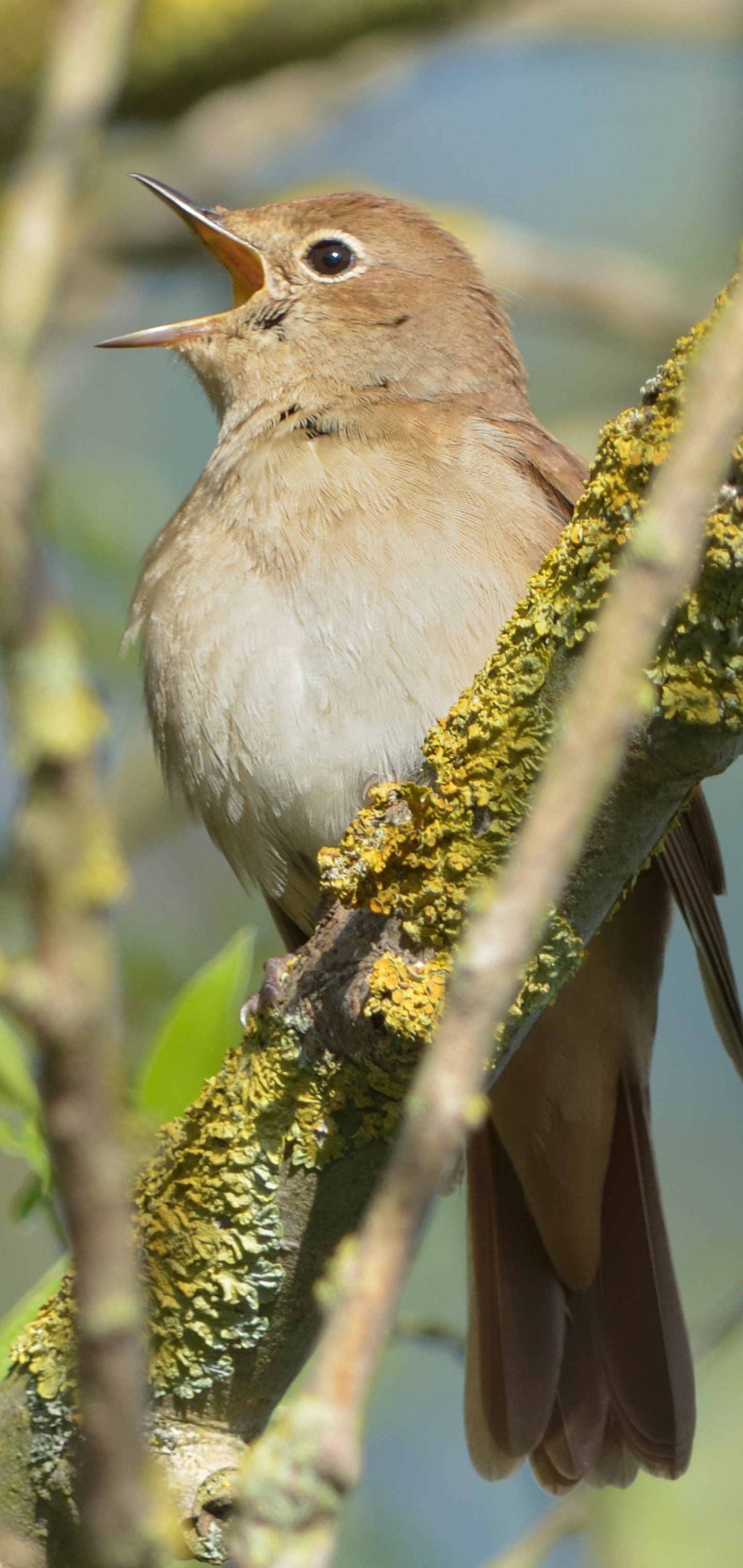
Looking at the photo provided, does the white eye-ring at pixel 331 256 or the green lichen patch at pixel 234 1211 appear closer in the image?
the green lichen patch at pixel 234 1211

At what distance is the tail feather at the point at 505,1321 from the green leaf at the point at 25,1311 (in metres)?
1.30

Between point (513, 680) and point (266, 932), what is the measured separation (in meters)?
4.18

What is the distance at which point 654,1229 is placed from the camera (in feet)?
13.8

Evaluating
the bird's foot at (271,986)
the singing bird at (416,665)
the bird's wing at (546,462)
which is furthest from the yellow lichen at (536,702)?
the bird's wing at (546,462)

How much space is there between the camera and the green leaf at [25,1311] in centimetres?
299

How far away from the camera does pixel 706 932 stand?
367 centimetres

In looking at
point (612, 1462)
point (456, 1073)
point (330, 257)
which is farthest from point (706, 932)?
point (456, 1073)

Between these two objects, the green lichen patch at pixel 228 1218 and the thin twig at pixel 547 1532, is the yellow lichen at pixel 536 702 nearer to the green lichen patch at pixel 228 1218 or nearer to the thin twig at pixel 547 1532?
the green lichen patch at pixel 228 1218

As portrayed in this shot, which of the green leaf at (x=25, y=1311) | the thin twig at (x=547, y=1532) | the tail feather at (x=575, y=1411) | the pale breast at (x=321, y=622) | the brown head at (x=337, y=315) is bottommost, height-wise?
the thin twig at (x=547, y=1532)

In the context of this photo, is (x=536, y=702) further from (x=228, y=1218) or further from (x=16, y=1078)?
(x=16, y=1078)

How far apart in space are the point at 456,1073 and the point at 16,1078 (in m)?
2.43

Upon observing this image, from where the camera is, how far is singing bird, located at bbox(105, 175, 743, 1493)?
3.64m

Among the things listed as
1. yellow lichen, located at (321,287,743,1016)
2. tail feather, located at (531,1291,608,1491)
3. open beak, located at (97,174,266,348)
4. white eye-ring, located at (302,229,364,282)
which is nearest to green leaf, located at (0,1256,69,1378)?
yellow lichen, located at (321,287,743,1016)

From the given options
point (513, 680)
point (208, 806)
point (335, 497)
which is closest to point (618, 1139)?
point (208, 806)
